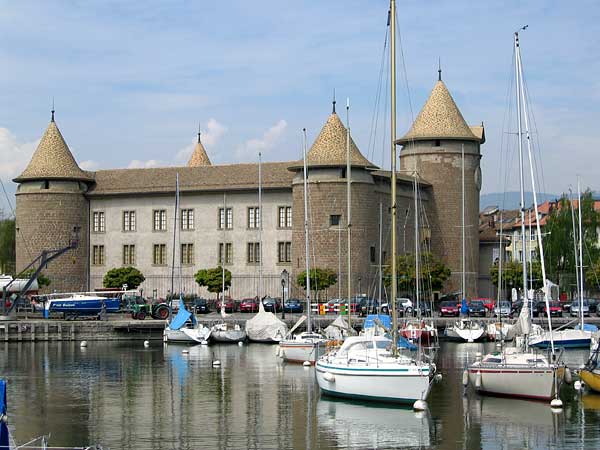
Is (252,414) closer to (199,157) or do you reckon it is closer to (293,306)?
(293,306)

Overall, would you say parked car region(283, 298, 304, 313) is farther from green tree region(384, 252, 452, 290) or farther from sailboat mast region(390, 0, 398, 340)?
sailboat mast region(390, 0, 398, 340)

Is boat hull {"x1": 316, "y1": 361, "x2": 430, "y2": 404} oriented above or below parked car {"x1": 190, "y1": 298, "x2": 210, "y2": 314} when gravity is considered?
below

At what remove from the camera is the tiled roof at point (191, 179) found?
78375 millimetres

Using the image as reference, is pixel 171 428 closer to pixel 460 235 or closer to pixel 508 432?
pixel 508 432

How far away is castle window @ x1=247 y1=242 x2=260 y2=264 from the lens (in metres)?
78.4

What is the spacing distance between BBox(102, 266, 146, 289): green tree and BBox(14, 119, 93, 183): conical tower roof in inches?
288

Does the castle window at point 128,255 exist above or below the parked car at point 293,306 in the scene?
above

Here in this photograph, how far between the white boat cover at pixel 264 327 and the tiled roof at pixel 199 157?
47.9 meters

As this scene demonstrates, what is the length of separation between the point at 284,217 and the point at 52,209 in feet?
51.0

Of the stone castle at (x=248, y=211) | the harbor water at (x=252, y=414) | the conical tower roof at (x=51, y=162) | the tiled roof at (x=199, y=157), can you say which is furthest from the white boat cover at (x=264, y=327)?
the tiled roof at (x=199, y=157)

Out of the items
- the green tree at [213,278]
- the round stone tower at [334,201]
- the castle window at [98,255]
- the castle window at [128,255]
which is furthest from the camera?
the castle window at [98,255]

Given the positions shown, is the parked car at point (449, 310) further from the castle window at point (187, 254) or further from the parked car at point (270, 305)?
the castle window at point (187, 254)

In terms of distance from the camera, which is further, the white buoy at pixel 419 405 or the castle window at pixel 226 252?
the castle window at pixel 226 252

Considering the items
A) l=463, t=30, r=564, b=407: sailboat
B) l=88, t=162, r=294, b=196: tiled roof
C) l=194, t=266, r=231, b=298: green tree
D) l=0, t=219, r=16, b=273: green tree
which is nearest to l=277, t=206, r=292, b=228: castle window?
l=88, t=162, r=294, b=196: tiled roof
